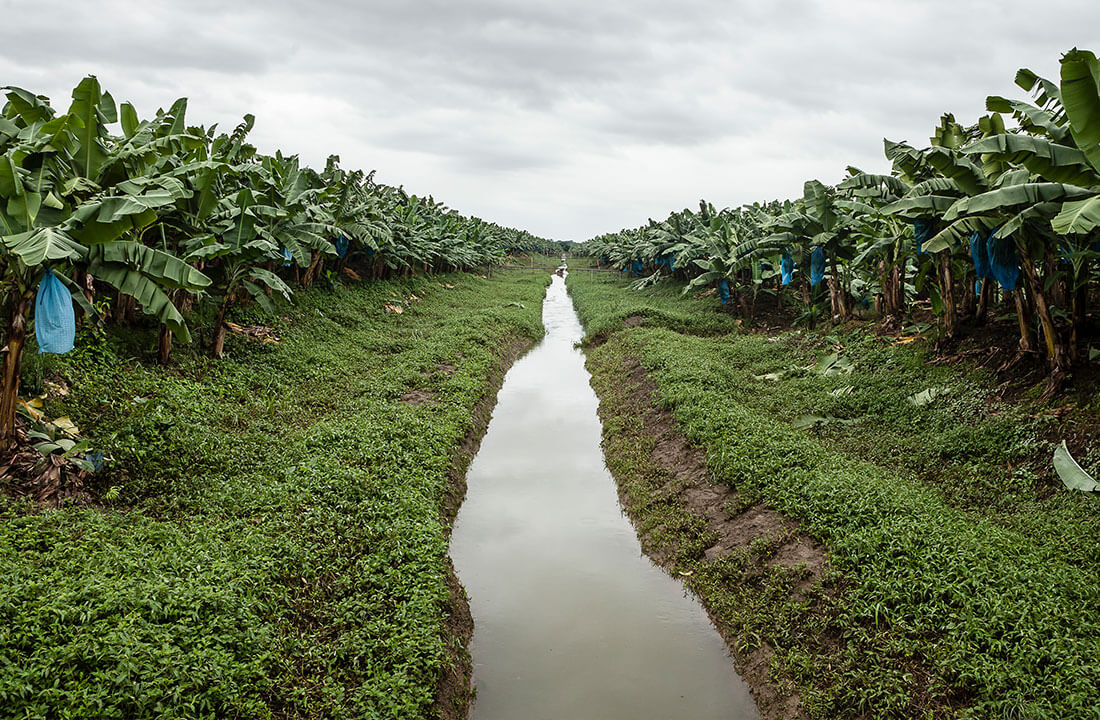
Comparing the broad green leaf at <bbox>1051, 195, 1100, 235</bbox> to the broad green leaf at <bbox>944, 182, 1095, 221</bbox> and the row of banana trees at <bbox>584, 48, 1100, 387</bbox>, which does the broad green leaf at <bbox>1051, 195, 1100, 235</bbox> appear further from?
the broad green leaf at <bbox>944, 182, 1095, 221</bbox>

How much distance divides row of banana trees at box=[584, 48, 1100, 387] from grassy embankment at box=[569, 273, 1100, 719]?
123cm

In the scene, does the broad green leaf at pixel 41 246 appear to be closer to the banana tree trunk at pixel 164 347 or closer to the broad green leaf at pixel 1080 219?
the banana tree trunk at pixel 164 347

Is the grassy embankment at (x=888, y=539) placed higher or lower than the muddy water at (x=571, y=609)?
higher

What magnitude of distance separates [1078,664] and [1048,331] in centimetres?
499

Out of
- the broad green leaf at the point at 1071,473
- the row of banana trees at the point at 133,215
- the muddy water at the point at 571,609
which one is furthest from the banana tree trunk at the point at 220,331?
the broad green leaf at the point at 1071,473

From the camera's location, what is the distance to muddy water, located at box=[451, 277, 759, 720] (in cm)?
498

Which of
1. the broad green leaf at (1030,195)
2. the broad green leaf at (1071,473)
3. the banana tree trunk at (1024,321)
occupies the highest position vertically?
the broad green leaf at (1030,195)

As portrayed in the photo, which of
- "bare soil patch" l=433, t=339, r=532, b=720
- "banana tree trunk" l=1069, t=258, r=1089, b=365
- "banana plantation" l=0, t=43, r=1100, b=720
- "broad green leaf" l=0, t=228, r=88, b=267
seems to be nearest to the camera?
"banana plantation" l=0, t=43, r=1100, b=720

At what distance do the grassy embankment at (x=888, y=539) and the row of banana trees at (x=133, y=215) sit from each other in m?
6.02

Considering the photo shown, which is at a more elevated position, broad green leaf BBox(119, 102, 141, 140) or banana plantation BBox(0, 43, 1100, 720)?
broad green leaf BBox(119, 102, 141, 140)

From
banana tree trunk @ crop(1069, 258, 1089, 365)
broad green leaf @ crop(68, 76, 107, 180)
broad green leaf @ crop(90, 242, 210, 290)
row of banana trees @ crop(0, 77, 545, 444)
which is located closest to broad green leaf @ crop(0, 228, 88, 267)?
row of banana trees @ crop(0, 77, 545, 444)

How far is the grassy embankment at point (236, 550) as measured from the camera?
12.8 feet

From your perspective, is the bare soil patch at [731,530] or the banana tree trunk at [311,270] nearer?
the bare soil patch at [731,530]

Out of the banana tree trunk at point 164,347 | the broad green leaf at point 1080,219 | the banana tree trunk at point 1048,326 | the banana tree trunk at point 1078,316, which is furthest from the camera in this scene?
the banana tree trunk at point 164,347
